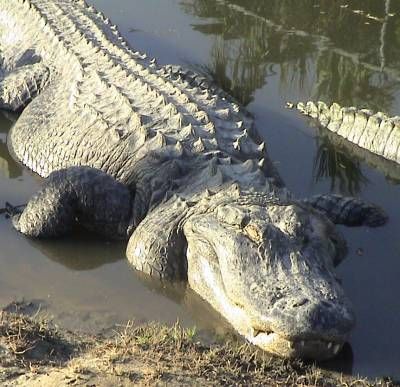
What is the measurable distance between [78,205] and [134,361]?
195cm

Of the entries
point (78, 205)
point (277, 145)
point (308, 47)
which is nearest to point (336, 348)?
point (78, 205)

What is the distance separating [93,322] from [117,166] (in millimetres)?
1695

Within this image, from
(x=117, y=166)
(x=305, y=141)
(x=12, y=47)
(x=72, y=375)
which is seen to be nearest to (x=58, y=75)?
(x=12, y=47)

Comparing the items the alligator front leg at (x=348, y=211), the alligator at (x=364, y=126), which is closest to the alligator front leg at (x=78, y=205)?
the alligator front leg at (x=348, y=211)

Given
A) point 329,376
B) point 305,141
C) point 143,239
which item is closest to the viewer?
point 329,376

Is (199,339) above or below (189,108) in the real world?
below

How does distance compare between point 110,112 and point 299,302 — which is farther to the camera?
point 110,112

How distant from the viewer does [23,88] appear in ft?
25.4

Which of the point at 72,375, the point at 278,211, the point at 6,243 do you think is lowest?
the point at 6,243

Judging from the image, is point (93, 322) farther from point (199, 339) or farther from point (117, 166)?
point (117, 166)

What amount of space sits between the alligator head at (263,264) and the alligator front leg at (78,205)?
321mm

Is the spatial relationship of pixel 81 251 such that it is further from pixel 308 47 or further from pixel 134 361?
pixel 308 47

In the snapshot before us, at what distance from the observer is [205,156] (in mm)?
5574

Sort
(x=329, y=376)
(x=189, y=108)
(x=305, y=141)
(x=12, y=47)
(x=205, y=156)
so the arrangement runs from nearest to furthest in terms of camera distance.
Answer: (x=329, y=376)
(x=205, y=156)
(x=189, y=108)
(x=305, y=141)
(x=12, y=47)
